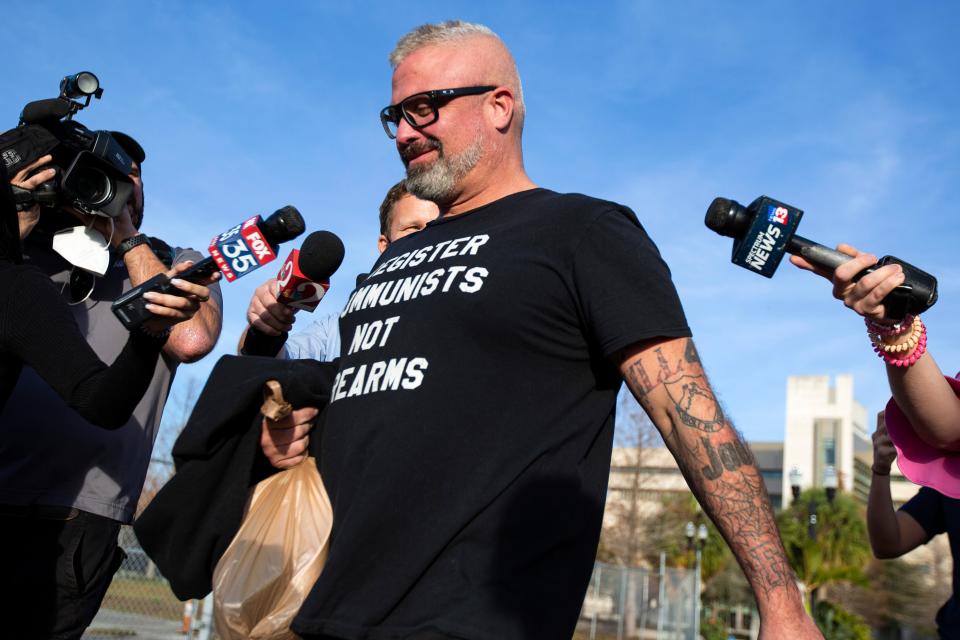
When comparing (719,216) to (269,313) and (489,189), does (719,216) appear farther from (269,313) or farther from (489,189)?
(269,313)

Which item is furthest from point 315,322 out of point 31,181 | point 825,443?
point 825,443

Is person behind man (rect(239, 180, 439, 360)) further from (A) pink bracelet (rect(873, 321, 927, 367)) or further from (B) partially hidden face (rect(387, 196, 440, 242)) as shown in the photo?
(A) pink bracelet (rect(873, 321, 927, 367))

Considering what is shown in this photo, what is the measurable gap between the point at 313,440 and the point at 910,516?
3.01 metres

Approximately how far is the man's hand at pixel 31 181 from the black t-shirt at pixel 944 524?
3.97 meters

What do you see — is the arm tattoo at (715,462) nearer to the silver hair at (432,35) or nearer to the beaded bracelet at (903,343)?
the beaded bracelet at (903,343)

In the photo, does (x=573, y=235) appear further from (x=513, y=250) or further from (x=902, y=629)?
(x=902, y=629)

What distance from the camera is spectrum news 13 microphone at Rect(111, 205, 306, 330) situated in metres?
2.57

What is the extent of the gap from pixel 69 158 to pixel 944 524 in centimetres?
415

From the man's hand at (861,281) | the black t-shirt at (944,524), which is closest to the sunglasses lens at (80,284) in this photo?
the man's hand at (861,281)

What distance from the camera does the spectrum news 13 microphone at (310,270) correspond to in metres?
2.84

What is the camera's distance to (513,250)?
2.36 metres

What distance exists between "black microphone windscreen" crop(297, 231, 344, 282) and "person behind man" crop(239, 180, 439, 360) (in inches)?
7.0

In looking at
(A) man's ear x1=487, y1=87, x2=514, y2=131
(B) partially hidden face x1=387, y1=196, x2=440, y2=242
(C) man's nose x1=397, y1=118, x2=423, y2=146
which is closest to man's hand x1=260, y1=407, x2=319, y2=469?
(C) man's nose x1=397, y1=118, x2=423, y2=146

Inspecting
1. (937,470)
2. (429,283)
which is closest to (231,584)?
(429,283)
